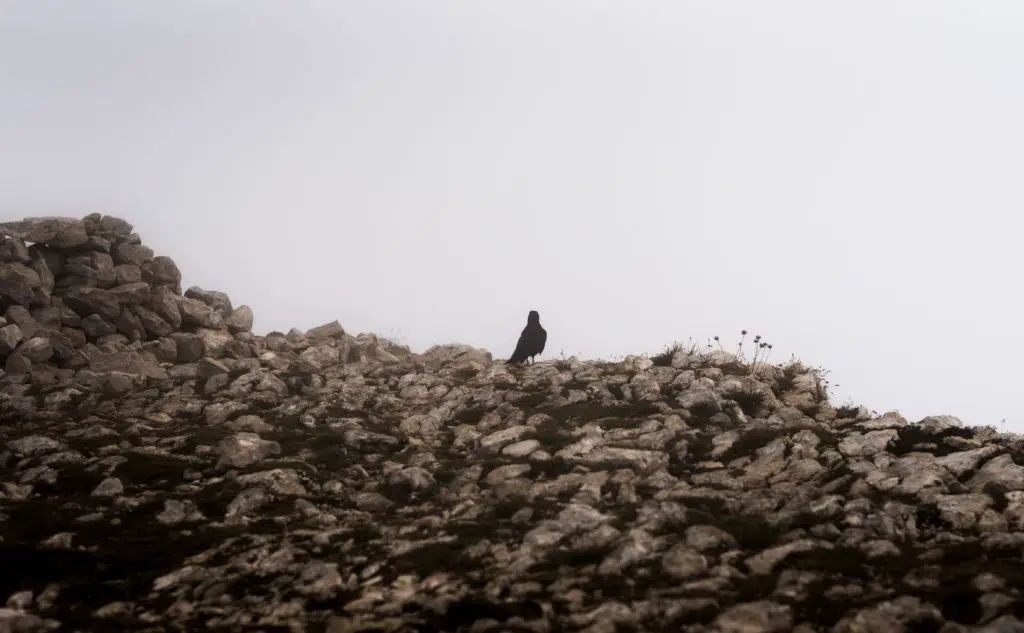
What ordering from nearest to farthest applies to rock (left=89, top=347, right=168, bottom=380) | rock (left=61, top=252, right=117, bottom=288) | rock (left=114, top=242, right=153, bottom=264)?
rock (left=89, top=347, right=168, bottom=380) < rock (left=61, top=252, right=117, bottom=288) < rock (left=114, top=242, right=153, bottom=264)

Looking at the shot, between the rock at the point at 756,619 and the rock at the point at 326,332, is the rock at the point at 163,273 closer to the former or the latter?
the rock at the point at 326,332

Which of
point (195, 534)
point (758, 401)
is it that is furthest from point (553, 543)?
point (758, 401)

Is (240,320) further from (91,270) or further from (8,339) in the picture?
(8,339)

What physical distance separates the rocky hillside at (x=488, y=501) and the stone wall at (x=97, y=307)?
0.77 ft

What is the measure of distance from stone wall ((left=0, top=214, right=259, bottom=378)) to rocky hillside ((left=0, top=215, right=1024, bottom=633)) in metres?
0.23

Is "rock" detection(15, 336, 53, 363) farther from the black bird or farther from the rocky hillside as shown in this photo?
the black bird

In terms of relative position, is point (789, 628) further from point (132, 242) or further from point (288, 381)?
point (132, 242)

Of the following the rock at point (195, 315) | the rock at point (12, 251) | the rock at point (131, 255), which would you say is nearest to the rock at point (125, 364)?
the rock at point (195, 315)

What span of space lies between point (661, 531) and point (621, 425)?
15.1ft

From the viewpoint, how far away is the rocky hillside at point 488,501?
768 cm

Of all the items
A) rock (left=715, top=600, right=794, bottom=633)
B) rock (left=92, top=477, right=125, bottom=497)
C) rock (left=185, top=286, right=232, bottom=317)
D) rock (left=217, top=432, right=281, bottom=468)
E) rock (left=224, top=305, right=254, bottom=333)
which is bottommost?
rock (left=715, top=600, right=794, bottom=633)

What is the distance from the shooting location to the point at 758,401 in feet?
49.4

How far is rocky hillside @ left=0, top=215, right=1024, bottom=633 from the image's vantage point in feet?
25.2

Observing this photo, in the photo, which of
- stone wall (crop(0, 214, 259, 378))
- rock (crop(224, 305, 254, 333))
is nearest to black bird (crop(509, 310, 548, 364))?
stone wall (crop(0, 214, 259, 378))
